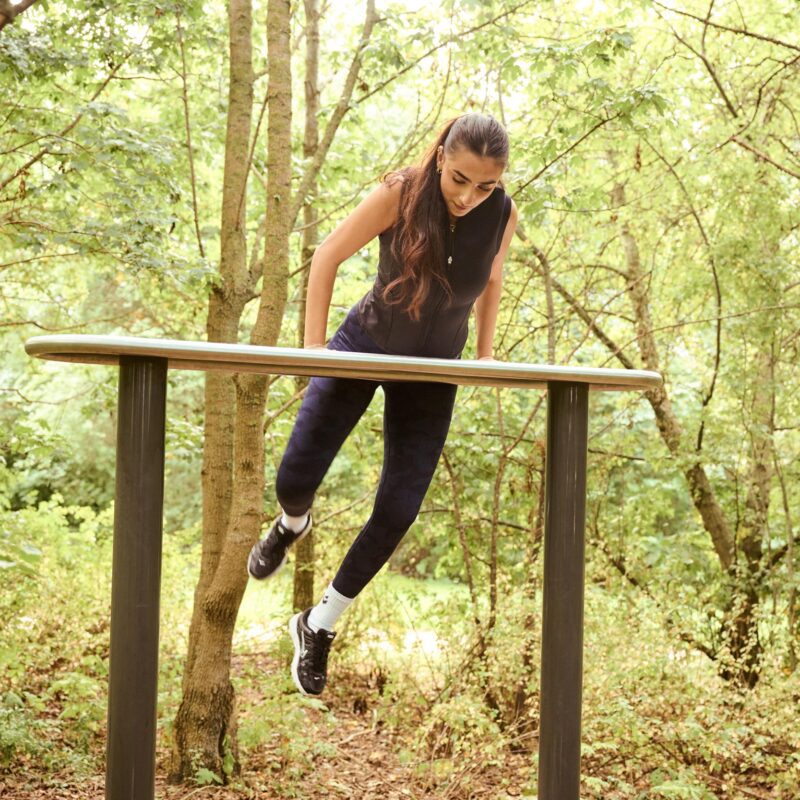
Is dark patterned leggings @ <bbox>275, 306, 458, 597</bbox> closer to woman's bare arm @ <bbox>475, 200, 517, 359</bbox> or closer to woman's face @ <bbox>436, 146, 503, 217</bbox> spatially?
woman's bare arm @ <bbox>475, 200, 517, 359</bbox>

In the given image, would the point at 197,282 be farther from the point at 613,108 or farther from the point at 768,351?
the point at 768,351

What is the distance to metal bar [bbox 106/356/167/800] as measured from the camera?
1614 millimetres

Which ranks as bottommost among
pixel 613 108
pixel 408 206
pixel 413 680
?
pixel 413 680

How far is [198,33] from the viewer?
457 centimetres

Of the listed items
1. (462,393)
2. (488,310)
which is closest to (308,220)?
(462,393)

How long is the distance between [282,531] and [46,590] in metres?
4.06

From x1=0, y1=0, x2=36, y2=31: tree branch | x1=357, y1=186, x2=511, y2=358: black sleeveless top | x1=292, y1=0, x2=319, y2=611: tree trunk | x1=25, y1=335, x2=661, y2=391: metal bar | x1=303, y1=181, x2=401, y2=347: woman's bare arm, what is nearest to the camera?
x1=25, y1=335, x2=661, y2=391: metal bar

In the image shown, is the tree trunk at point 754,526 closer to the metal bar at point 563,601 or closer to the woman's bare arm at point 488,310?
the woman's bare arm at point 488,310

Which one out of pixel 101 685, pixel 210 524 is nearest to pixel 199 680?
pixel 210 524

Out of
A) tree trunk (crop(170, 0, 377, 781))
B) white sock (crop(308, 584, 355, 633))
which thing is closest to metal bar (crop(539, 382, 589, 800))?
white sock (crop(308, 584, 355, 633))

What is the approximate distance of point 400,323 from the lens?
216cm

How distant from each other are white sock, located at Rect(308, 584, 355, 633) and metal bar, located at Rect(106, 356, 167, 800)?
679 millimetres

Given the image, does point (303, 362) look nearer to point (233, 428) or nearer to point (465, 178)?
point (465, 178)

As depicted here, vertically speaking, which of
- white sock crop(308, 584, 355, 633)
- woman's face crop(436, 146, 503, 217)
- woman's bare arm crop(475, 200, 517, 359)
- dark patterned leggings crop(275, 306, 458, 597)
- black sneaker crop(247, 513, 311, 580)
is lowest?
white sock crop(308, 584, 355, 633)
